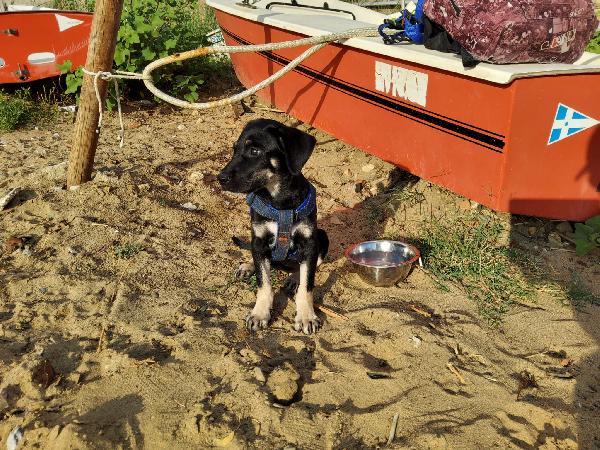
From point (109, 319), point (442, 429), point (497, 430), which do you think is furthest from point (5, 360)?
point (497, 430)

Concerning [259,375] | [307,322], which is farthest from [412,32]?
[259,375]

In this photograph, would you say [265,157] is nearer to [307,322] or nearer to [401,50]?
[307,322]

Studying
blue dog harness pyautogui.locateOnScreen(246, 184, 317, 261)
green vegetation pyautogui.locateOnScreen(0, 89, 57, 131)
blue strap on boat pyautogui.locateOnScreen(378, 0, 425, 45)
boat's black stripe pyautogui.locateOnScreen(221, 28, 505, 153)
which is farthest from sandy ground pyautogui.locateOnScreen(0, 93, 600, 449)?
green vegetation pyautogui.locateOnScreen(0, 89, 57, 131)

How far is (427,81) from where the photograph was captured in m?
4.61

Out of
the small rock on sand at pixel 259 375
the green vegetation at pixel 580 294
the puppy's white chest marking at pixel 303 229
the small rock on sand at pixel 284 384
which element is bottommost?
the green vegetation at pixel 580 294

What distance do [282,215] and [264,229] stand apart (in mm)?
169

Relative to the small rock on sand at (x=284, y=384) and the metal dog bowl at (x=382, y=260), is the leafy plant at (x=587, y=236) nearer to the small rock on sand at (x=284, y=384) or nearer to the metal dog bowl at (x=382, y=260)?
the metal dog bowl at (x=382, y=260)

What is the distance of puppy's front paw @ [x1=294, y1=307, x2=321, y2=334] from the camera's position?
3.79 meters

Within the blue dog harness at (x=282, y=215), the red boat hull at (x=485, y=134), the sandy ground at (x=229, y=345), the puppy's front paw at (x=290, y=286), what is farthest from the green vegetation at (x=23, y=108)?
the blue dog harness at (x=282, y=215)

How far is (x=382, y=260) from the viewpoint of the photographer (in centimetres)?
468

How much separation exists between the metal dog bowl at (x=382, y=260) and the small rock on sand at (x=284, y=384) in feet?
3.79

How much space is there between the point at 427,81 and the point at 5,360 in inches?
139

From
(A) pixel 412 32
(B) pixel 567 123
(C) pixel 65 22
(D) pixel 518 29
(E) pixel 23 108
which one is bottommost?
(E) pixel 23 108

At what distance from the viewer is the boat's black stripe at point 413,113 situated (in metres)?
4.29
